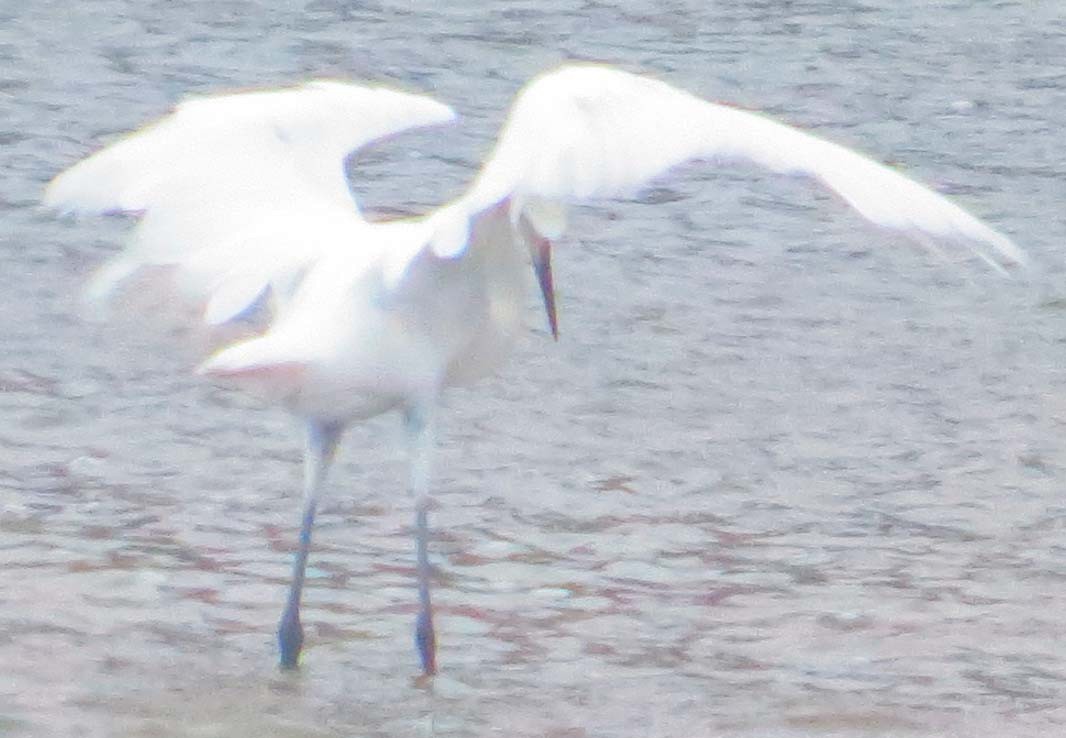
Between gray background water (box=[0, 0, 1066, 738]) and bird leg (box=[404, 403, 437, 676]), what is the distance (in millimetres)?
83

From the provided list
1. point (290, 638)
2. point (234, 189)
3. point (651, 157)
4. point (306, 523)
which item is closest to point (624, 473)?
point (306, 523)

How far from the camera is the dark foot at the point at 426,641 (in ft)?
20.3

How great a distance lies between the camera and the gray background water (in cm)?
610

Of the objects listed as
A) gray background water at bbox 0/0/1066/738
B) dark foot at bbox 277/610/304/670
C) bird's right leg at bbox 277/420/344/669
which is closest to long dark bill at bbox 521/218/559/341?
bird's right leg at bbox 277/420/344/669

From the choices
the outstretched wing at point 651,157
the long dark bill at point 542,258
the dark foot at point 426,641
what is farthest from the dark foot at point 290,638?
the outstretched wing at point 651,157

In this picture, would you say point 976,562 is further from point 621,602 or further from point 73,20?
point 73,20

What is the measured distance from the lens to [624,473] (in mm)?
7707

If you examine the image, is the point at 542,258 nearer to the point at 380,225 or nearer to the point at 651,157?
the point at 380,225

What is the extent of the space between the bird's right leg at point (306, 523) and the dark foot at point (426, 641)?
0.28 m

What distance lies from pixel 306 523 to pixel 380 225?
741 millimetres

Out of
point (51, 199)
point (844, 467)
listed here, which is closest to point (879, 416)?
point (844, 467)

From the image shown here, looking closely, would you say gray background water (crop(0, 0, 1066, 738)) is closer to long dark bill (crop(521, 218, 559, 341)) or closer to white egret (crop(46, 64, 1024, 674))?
white egret (crop(46, 64, 1024, 674))

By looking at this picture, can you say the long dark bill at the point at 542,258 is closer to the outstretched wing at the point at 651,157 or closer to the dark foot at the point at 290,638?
the outstretched wing at the point at 651,157

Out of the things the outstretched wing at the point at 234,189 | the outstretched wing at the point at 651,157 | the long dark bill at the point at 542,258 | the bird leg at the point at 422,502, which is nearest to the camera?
the outstretched wing at the point at 651,157
